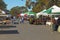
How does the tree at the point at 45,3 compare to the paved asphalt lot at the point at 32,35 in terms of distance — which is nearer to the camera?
the paved asphalt lot at the point at 32,35

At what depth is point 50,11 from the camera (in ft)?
103

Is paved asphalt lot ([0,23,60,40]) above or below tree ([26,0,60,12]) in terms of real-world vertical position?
below

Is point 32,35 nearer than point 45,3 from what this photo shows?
Yes

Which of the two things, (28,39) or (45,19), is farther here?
(45,19)

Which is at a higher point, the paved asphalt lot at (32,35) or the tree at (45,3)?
the tree at (45,3)

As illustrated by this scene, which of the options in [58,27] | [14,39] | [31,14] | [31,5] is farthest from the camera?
[31,5]

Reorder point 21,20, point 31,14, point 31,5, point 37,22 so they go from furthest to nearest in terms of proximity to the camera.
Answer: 1. point 31,5
2. point 31,14
3. point 21,20
4. point 37,22

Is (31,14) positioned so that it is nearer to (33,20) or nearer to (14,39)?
(33,20)

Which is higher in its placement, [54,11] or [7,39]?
[54,11]

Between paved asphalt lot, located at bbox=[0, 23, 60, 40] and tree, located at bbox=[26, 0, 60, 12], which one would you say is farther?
tree, located at bbox=[26, 0, 60, 12]

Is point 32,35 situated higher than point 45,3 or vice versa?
point 45,3

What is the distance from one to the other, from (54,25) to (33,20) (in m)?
19.5

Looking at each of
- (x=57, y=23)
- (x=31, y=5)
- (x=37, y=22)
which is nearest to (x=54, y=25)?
(x=57, y=23)

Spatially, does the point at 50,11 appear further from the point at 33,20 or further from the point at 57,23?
the point at 33,20
